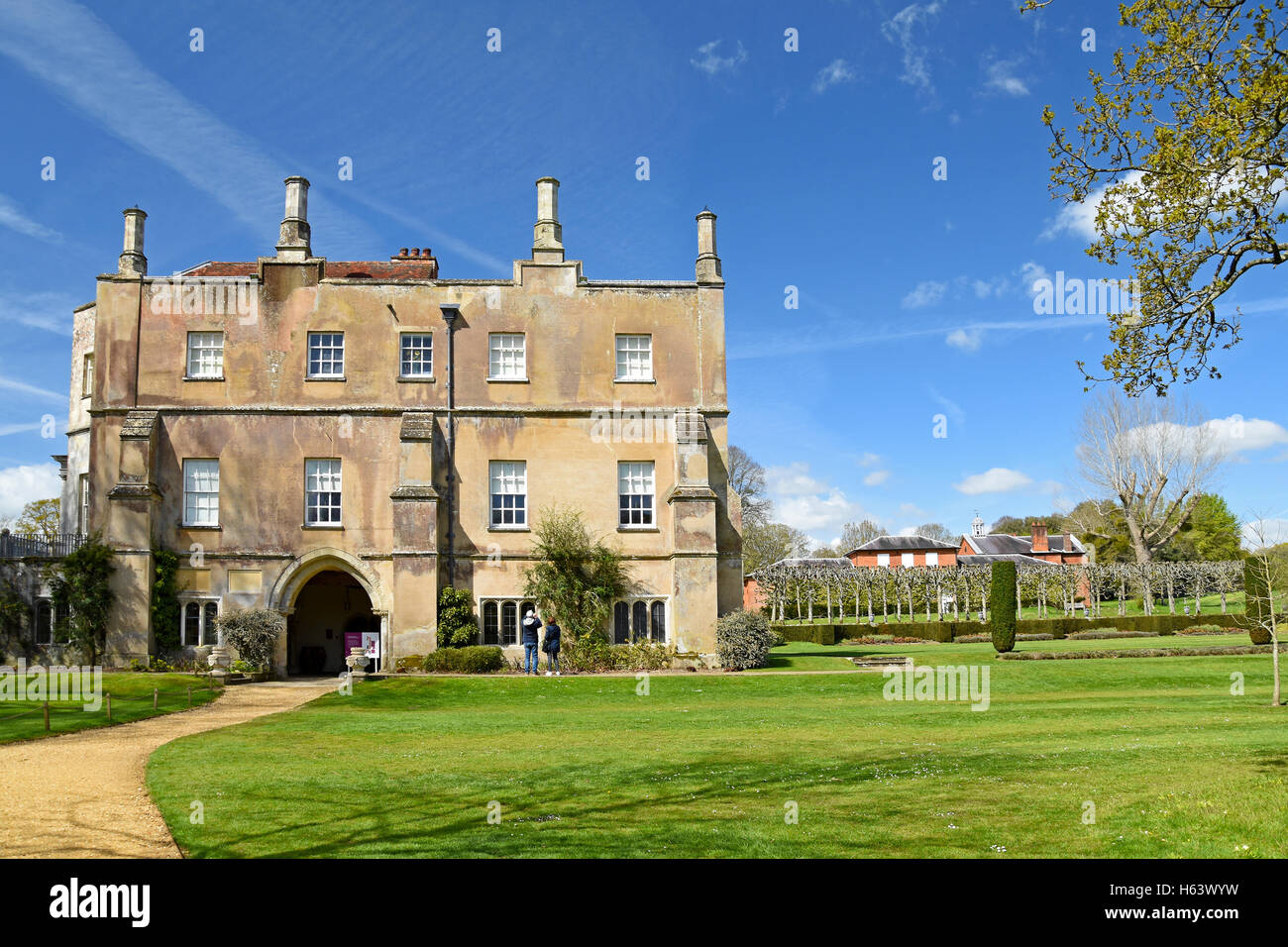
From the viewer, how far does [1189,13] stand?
8.45 meters

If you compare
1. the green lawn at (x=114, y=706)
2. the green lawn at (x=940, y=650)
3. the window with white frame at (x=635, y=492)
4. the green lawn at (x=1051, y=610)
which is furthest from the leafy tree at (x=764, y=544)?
the green lawn at (x=114, y=706)

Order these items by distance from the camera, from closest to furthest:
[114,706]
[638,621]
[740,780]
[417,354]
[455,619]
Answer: [740,780] → [114,706] → [455,619] → [638,621] → [417,354]

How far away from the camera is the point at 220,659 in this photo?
26531 mm

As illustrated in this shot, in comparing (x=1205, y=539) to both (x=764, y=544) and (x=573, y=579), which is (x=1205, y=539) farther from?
(x=573, y=579)

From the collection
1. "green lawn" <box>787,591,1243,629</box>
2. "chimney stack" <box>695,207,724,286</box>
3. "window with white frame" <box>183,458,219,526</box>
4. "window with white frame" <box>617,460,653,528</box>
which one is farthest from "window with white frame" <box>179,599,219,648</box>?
"green lawn" <box>787,591,1243,629</box>

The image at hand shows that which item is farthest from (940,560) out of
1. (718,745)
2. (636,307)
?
(718,745)

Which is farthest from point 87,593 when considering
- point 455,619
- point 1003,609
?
point 1003,609

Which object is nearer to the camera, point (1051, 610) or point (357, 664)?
point (357, 664)

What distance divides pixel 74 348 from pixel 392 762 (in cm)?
2671

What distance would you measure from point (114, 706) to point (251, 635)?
7656mm

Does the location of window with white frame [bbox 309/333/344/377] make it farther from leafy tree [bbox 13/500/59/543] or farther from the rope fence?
leafy tree [bbox 13/500/59/543]

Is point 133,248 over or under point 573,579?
over

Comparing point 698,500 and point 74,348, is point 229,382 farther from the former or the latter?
point 698,500

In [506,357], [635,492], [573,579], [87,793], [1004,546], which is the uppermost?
[506,357]
